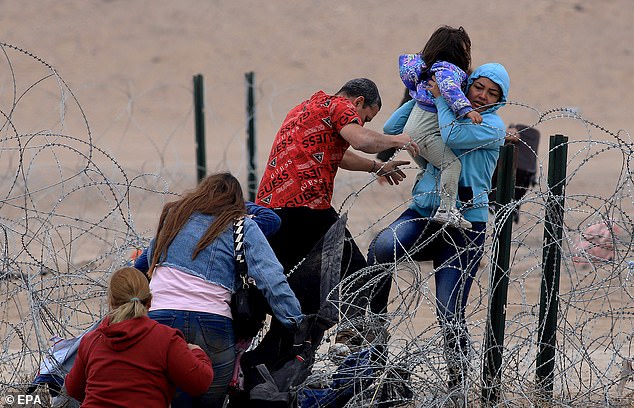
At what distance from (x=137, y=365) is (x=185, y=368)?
0.56ft

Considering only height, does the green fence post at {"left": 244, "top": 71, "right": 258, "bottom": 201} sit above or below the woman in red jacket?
above

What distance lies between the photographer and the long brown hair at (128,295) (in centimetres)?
363

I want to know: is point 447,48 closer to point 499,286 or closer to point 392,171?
point 392,171

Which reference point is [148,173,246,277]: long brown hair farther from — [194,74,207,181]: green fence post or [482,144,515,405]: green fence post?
[194,74,207,181]: green fence post

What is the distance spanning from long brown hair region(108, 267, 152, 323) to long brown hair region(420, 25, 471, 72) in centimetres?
190

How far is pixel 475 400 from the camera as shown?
4551 mm

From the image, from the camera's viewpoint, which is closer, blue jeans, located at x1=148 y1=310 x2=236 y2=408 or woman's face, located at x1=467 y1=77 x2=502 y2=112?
blue jeans, located at x1=148 y1=310 x2=236 y2=408

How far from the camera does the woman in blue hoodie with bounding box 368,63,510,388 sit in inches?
184

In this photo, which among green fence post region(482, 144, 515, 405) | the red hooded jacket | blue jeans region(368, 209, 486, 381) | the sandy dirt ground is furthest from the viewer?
the sandy dirt ground

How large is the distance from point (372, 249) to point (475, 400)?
0.85 metres

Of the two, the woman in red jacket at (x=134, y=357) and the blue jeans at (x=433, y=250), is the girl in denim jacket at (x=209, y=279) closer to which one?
the woman in red jacket at (x=134, y=357)

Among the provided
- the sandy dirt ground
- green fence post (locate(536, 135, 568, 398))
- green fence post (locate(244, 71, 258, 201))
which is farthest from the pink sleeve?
the sandy dirt ground

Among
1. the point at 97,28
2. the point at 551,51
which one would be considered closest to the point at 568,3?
the point at 551,51

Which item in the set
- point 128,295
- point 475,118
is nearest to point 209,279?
point 128,295
